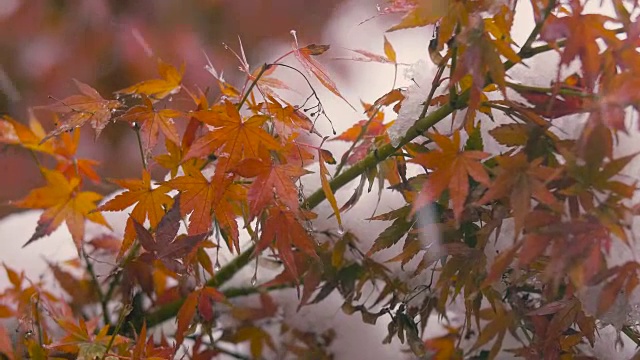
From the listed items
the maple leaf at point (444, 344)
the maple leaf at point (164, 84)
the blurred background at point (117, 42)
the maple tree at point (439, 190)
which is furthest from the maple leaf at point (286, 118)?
the blurred background at point (117, 42)

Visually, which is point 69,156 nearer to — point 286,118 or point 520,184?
point 286,118

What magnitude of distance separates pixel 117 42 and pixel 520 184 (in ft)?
2.64

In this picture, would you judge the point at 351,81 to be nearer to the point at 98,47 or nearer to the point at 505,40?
the point at 505,40

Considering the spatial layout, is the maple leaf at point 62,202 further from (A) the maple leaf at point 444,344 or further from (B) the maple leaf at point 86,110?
(A) the maple leaf at point 444,344

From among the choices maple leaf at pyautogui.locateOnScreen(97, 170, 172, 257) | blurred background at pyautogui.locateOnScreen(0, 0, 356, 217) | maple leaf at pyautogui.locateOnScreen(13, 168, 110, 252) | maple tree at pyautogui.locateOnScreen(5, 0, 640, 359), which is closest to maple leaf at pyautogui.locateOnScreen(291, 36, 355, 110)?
maple tree at pyautogui.locateOnScreen(5, 0, 640, 359)

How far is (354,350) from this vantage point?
494 millimetres

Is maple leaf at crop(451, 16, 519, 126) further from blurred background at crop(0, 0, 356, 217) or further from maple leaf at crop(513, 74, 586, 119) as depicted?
blurred background at crop(0, 0, 356, 217)

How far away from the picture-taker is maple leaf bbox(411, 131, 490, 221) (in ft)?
0.90

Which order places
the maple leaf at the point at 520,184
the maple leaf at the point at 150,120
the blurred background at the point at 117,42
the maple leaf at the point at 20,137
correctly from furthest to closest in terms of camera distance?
the blurred background at the point at 117,42 → the maple leaf at the point at 20,137 → the maple leaf at the point at 150,120 → the maple leaf at the point at 520,184

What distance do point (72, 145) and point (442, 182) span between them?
35 cm

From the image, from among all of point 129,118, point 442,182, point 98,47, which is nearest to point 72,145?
point 129,118

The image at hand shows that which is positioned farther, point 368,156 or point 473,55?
point 368,156

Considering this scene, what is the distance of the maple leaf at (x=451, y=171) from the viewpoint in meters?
0.28

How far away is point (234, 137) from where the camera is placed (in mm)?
326
